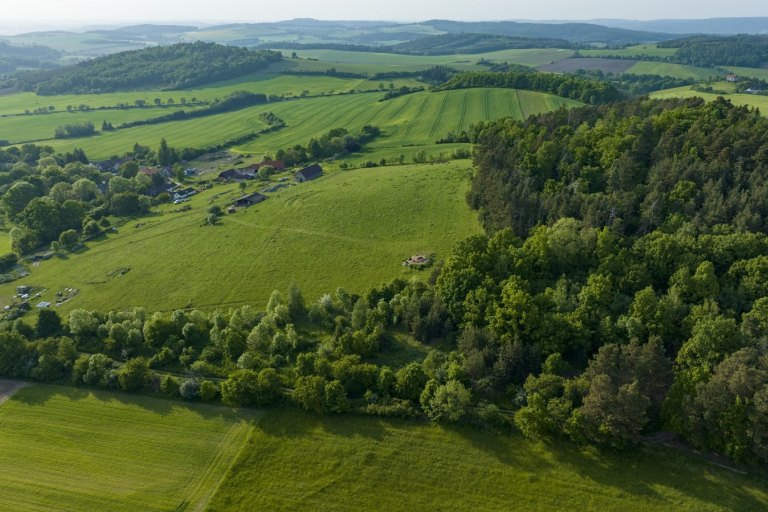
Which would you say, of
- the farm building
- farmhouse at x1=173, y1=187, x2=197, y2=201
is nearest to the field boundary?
farmhouse at x1=173, y1=187, x2=197, y2=201

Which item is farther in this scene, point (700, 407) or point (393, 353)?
point (393, 353)

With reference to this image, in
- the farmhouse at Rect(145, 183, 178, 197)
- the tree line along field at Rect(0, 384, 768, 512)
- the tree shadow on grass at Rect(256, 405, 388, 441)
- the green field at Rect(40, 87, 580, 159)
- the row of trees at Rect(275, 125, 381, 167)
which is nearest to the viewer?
the tree line along field at Rect(0, 384, 768, 512)

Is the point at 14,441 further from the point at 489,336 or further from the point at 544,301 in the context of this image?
the point at 544,301

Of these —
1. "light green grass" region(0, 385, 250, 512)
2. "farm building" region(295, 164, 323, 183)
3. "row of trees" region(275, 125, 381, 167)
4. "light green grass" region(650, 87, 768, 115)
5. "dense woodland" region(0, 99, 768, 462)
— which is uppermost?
"light green grass" region(650, 87, 768, 115)

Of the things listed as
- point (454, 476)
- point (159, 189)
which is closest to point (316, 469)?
point (454, 476)

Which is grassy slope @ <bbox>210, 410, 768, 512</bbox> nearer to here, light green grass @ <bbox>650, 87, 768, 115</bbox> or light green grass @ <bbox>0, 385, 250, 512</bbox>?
light green grass @ <bbox>0, 385, 250, 512</bbox>

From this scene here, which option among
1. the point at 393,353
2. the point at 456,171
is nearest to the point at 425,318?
the point at 393,353
